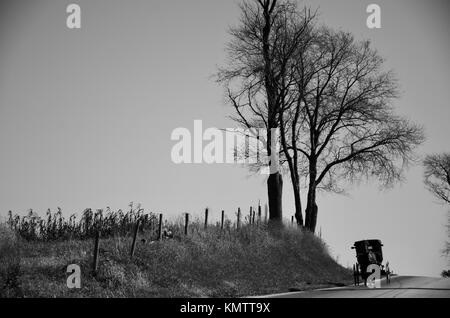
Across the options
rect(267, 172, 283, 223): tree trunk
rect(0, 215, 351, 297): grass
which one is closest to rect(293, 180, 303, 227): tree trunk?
rect(267, 172, 283, 223): tree trunk

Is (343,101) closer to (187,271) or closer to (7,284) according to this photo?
(187,271)

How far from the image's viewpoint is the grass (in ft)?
43.4

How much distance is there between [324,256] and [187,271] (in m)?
15.5

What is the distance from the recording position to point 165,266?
649 inches

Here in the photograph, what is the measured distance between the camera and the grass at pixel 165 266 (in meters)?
13.2

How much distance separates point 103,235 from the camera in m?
19.4

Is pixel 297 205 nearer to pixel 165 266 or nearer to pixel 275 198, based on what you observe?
pixel 275 198

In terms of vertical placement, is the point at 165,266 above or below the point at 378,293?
above

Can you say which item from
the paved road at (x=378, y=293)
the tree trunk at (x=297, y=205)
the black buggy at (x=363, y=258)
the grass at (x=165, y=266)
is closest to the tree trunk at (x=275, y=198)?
the grass at (x=165, y=266)

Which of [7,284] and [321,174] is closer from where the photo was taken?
[7,284]

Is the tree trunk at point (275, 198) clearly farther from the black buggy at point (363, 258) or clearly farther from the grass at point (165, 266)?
the black buggy at point (363, 258)

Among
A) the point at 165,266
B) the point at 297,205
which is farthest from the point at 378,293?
the point at 297,205

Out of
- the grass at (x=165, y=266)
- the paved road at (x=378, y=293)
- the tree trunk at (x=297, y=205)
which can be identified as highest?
the tree trunk at (x=297, y=205)
